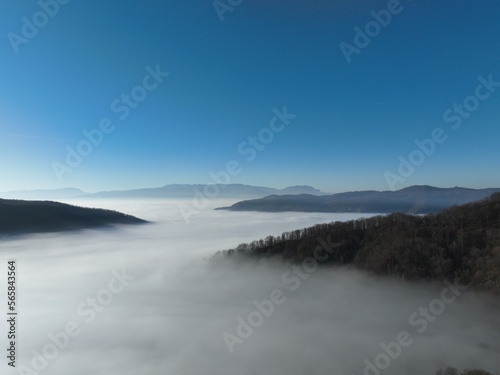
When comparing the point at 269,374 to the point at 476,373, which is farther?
the point at 269,374

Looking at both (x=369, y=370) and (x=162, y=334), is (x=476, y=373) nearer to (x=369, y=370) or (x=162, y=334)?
(x=369, y=370)

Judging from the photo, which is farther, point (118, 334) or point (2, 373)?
point (118, 334)

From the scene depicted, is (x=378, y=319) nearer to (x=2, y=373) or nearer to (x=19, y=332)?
(x=2, y=373)

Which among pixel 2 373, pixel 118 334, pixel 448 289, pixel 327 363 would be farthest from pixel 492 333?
pixel 2 373

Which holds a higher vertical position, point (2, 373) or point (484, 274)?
point (484, 274)

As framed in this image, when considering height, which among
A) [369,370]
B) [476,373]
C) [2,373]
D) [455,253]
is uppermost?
[455,253]

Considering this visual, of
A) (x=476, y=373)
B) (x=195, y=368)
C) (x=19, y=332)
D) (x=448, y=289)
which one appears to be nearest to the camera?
(x=476, y=373)

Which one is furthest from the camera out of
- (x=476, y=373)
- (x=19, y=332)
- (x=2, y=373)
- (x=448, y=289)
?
(x=448, y=289)

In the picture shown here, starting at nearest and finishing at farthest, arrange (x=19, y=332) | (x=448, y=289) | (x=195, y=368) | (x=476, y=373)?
(x=476, y=373)
(x=195, y=368)
(x=19, y=332)
(x=448, y=289)

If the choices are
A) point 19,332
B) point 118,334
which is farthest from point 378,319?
point 19,332
